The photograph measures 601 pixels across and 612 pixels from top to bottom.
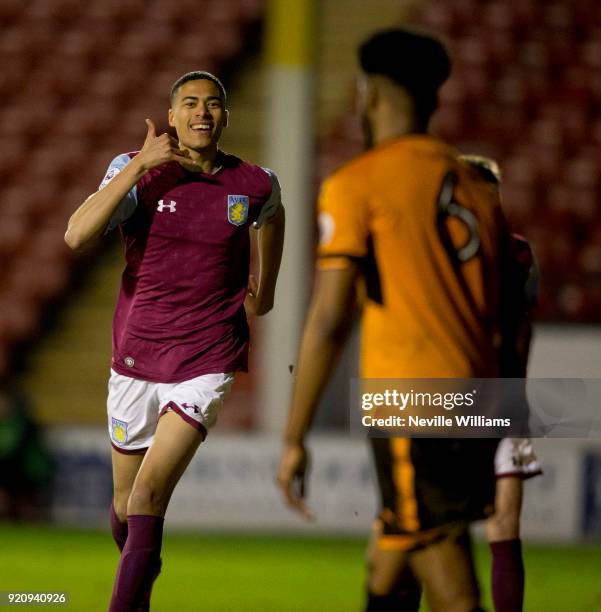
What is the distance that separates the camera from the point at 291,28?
7777 mm

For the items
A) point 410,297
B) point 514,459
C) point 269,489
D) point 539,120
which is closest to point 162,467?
point 514,459

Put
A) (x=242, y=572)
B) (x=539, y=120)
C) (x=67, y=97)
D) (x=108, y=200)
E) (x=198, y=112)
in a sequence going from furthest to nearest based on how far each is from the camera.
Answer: (x=67, y=97) → (x=539, y=120) → (x=242, y=572) → (x=198, y=112) → (x=108, y=200)

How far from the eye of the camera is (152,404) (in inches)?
145

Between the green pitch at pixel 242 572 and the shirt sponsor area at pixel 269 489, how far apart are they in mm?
173

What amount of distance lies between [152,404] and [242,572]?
114 inches

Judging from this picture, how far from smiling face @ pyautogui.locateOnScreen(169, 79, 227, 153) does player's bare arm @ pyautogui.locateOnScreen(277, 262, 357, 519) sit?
101cm

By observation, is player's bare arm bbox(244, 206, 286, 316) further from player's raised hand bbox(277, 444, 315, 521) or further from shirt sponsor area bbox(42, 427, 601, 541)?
shirt sponsor area bbox(42, 427, 601, 541)

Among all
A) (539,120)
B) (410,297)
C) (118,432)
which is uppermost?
(539,120)

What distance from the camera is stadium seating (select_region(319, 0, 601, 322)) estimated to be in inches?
378

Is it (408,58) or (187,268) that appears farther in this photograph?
(187,268)

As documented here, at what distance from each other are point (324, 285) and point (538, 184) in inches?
308

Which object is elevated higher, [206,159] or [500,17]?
[500,17]

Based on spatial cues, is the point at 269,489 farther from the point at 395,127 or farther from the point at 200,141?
the point at 395,127

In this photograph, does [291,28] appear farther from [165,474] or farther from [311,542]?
[165,474]
